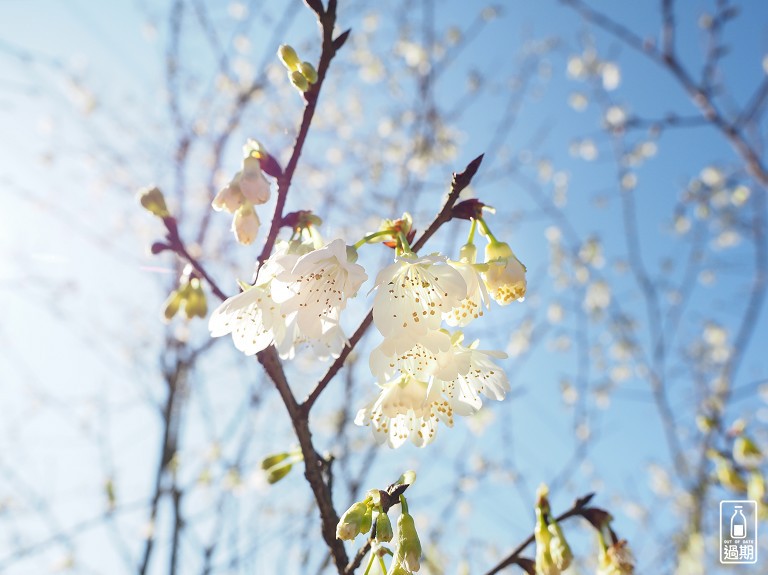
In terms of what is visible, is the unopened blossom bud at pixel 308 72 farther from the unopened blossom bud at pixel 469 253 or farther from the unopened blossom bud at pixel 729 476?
the unopened blossom bud at pixel 729 476

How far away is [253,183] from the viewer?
51.9 inches

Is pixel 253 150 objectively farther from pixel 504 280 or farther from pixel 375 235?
pixel 504 280

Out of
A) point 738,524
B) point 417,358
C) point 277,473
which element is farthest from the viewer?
point 738,524

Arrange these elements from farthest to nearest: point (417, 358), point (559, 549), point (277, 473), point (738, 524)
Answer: point (738, 524)
point (277, 473)
point (559, 549)
point (417, 358)

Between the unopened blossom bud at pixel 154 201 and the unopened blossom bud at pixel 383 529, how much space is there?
884 millimetres

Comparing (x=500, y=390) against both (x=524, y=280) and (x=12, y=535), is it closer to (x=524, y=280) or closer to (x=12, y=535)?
(x=524, y=280)

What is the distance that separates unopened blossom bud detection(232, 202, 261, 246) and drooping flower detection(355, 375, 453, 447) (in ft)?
1.63

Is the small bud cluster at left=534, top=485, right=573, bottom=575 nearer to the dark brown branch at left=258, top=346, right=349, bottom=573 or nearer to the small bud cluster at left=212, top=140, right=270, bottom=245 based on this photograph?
the dark brown branch at left=258, top=346, right=349, bottom=573

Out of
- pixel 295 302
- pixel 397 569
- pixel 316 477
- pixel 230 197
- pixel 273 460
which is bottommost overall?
pixel 397 569

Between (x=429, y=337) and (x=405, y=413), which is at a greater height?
(x=429, y=337)

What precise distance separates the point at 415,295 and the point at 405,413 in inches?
10.4

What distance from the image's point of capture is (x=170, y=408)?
393 cm

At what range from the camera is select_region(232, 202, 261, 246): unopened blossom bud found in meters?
1.36

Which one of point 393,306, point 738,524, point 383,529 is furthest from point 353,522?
point 738,524
